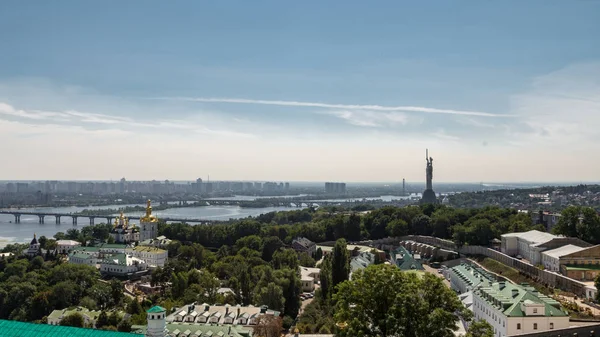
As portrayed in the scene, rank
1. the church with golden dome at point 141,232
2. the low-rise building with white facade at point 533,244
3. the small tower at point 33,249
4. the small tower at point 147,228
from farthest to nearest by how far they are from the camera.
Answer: the small tower at point 147,228 < the church with golden dome at point 141,232 < the small tower at point 33,249 < the low-rise building with white facade at point 533,244

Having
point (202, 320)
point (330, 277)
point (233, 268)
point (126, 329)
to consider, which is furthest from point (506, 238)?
point (126, 329)

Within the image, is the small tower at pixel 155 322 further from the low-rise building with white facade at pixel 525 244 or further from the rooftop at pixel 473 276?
the low-rise building with white facade at pixel 525 244

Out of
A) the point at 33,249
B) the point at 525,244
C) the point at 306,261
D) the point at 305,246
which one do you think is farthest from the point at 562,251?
the point at 33,249

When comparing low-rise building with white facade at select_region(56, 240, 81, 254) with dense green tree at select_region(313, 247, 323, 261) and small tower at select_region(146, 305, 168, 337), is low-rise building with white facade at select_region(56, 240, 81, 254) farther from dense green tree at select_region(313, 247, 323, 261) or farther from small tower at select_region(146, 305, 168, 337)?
small tower at select_region(146, 305, 168, 337)

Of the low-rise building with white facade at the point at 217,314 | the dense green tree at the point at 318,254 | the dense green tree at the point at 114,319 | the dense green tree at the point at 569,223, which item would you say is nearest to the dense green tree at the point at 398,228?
the dense green tree at the point at 318,254

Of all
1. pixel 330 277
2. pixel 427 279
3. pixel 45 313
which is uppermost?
pixel 427 279

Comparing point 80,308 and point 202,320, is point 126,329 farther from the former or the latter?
point 80,308

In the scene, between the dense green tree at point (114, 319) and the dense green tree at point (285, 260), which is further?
the dense green tree at point (285, 260)

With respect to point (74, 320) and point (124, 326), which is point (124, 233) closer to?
point (74, 320)
